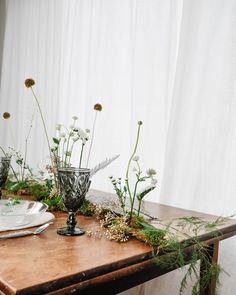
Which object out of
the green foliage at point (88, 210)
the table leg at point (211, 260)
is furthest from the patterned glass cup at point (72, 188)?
the table leg at point (211, 260)

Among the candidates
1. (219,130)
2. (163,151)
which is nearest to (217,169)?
(219,130)

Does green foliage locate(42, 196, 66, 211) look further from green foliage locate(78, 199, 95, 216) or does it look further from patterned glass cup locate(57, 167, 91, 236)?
patterned glass cup locate(57, 167, 91, 236)

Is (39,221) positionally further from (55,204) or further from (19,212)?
(55,204)

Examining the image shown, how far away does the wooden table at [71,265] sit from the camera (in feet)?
2.00

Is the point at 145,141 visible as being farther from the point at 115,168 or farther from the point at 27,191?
the point at 27,191

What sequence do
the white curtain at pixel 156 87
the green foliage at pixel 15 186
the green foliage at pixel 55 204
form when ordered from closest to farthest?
1. the green foliage at pixel 55 204
2. the green foliage at pixel 15 186
3. the white curtain at pixel 156 87

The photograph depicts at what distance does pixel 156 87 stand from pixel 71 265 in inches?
53.9

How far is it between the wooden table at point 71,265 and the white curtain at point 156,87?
2.39ft

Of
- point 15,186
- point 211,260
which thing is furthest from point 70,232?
point 15,186

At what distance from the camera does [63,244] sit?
0.83 meters

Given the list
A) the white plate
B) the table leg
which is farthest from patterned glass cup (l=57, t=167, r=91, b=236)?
the table leg

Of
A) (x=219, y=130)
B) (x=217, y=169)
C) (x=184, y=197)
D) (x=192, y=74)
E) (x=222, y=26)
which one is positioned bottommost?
(x=184, y=197)

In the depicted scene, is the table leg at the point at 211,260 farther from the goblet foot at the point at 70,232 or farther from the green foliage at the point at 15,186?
the green foliage at the point at 15,186

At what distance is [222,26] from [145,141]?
68cm
